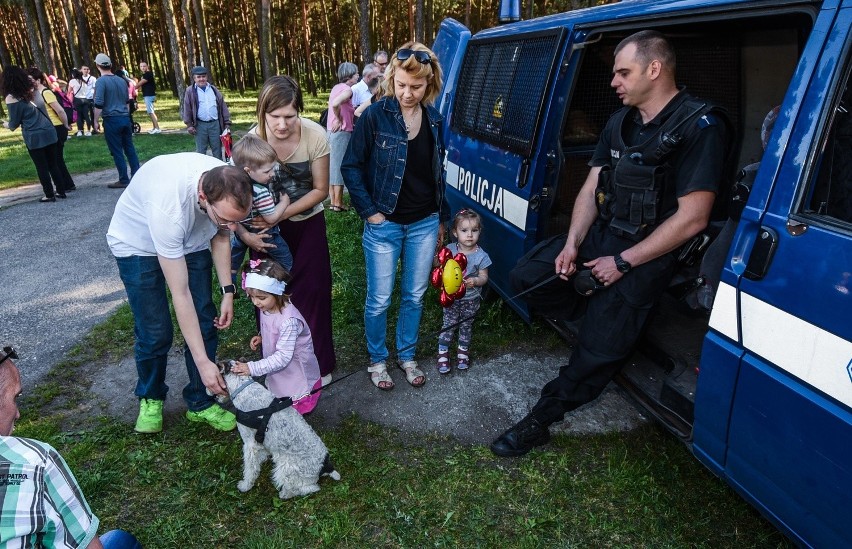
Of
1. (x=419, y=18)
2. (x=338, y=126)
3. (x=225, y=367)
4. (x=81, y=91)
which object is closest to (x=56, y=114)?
(x=338, y=126)

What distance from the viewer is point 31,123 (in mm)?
8227

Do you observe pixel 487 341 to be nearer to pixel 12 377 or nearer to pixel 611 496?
pixel 611 496

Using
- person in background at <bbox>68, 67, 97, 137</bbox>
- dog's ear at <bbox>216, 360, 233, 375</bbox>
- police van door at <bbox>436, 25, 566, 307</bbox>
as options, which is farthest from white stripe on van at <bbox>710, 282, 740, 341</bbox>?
person in background at <bbox>68, 67, 97, 137</bbox>

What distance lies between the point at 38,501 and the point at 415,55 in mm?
2619

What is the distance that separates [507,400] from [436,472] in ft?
2.84

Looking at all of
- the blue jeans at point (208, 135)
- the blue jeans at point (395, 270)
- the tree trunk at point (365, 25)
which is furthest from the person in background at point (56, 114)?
the tree trunk at point (365, 25)

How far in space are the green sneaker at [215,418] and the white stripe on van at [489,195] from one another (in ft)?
7.30

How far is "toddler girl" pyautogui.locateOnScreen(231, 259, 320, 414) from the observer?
2887 mm

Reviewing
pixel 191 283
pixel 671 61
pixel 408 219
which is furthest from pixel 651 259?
pixel 191 283

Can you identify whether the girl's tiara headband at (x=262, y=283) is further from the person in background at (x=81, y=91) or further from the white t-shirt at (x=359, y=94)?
the person in background at (x=81, y=91)

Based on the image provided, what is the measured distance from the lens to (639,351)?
358cm

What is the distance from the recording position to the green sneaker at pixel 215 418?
3445 millimetres

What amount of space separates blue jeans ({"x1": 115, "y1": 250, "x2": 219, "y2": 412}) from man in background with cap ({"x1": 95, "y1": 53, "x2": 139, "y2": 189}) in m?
7.27

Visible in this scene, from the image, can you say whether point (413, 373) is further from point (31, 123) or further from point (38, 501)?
point (31, 123)
